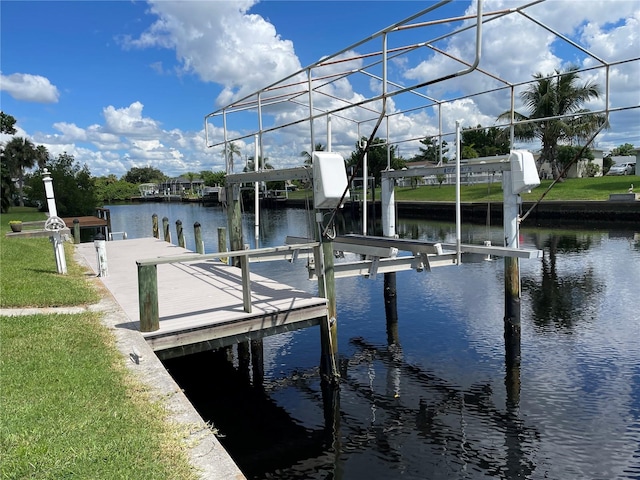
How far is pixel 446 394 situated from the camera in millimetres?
9867

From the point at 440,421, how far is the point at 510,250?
405 cm

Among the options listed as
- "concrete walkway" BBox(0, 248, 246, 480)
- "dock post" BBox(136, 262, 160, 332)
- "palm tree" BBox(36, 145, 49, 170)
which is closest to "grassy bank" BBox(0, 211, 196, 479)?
"concrete walkway" BBox(0, 248, 246, 480)

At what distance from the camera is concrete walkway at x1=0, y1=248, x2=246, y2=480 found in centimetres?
435

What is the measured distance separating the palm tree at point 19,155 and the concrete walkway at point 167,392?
267ft

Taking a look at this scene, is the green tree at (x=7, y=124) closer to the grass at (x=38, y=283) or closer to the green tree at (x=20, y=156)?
the green tree at (x=20, y=156)

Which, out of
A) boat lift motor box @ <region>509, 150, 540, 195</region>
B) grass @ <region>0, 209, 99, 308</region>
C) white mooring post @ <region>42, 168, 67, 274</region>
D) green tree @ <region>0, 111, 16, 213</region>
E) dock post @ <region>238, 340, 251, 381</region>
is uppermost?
green tree @ <region>0, 111, 16, 213</region>

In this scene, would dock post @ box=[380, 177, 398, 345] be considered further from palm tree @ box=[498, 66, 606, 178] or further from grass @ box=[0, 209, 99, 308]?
palm tree @ box=[498, 66, 606, 178]

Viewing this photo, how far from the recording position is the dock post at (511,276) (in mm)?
11352

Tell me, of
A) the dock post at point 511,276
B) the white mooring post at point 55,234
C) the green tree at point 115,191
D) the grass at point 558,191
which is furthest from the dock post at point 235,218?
the green tree at point 115,191

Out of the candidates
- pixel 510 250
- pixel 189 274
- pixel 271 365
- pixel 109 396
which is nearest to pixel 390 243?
pixel 510 250

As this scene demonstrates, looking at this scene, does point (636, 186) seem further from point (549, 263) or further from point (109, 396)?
point (109, 396)

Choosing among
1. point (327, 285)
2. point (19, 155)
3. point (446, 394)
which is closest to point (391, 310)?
point (446, 394)

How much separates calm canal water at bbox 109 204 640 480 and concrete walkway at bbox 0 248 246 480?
7.73 ft

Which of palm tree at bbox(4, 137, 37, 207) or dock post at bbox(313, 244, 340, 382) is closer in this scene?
dock post at bbox(313, 244, 340, 382)
